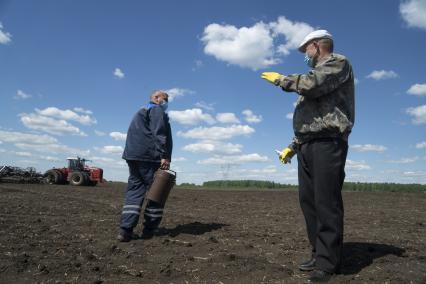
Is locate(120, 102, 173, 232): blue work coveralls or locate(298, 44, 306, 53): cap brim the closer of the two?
locate(298, 44, 306, 53): cap brim

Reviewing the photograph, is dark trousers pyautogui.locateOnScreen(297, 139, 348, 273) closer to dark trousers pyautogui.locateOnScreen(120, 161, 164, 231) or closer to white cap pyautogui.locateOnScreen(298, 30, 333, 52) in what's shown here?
white cap pyautogui.locateOnScreen(298, 30, 333, 52)

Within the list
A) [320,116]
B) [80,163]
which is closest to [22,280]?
[320,116]

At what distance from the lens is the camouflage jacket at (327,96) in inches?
161

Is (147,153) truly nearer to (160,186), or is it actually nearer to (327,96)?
(160,186)

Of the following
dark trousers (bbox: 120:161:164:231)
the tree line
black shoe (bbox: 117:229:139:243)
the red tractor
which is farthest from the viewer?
the tree line

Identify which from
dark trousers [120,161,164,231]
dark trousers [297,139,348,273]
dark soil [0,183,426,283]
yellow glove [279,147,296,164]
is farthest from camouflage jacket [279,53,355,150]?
dark trousers [120,161,164,231]

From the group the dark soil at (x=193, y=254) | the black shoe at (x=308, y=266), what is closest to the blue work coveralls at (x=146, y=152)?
the dark soil at (x=193, y=254)

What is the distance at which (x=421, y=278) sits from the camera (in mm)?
3979

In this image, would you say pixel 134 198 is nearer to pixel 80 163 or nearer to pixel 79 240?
pixel 79 240

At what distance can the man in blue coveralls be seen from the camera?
21.0ft

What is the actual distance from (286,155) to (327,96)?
108 cm

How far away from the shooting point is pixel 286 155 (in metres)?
5.06

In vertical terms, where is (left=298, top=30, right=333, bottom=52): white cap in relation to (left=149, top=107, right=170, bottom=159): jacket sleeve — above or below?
above

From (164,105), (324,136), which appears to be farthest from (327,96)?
(164,105)
